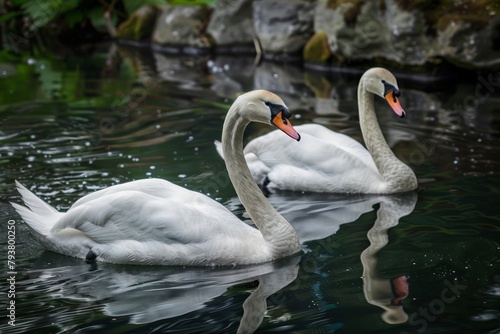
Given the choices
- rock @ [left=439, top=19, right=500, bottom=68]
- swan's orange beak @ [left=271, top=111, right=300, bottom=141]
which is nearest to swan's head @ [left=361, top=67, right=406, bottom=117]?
swan's orange beak @ [left=271, top=111, right=300, bottom=141]

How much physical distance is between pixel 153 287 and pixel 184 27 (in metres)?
14.2

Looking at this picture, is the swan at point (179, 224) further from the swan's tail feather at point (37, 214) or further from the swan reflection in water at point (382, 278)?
the swan reflection in water at point (382, 278)

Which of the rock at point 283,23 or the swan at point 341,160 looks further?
the rock at point 283,23

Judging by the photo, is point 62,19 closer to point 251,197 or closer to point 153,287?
point 251,197

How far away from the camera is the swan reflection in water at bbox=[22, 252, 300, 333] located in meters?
5.29

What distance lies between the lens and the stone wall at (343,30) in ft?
43.8

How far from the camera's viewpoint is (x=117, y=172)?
863 centimetres

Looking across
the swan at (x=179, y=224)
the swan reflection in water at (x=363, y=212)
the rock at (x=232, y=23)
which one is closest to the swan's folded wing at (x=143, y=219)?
the swan at (x=179, y=224)

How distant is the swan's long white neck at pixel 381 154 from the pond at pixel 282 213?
15 centimetres

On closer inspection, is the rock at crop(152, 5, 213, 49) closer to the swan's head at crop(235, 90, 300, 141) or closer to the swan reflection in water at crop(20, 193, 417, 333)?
the swan reflection in water at crop(20, 193, 417, 333)

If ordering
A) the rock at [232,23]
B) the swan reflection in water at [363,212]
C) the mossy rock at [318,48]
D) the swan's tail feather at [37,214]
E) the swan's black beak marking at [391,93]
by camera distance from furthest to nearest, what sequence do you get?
the rock at [232,23] → the mossy rock at [318,48] → the swan's black beak marking at [391,93] → the swan's tail feather at [37,214] → the swan reflection in water at [363,212]

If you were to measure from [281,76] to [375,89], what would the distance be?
7.05 m

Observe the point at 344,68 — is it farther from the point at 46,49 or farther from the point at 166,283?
the point at 166,283

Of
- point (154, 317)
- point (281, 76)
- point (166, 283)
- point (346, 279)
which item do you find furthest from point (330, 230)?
point (281, 76)
